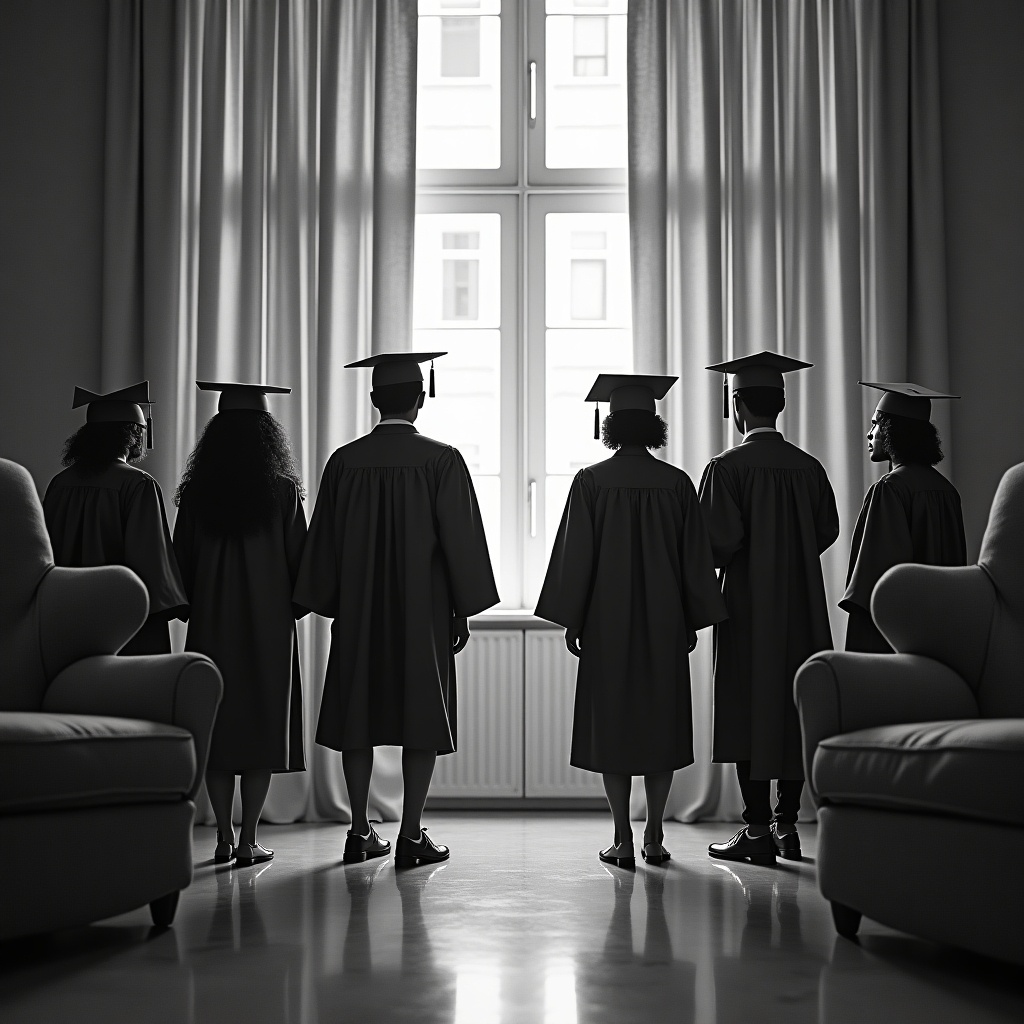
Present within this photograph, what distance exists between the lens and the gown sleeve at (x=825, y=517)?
3.55 meters

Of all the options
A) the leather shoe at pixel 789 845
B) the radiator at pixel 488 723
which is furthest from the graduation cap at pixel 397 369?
the leather shoe at pixel 789 845

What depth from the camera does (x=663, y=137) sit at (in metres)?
4.66

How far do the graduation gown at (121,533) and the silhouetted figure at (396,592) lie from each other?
416mm

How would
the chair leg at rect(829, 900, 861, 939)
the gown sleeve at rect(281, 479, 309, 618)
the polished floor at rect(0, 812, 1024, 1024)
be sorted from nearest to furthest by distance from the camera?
the polished floor at rect(0, 812, 1024, 1024), the chair leg at rect(829, 900, 861, 939), the gown sleeve at rect(281, 479, 309, 618)

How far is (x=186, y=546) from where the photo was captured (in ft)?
11.4

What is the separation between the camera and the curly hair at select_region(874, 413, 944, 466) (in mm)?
3494

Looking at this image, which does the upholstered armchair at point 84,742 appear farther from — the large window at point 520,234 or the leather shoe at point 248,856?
the large window at point 520,234

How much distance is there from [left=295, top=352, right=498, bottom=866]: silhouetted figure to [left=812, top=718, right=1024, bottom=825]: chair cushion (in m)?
1.35

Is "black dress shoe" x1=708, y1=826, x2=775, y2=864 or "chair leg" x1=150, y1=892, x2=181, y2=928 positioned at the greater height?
"chair leg" x1=150, y1=892, x2=181, y2=928

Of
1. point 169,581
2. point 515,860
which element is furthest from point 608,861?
point 169,581

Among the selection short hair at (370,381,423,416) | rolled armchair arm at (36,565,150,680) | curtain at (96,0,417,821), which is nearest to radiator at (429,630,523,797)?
curtain at (96,0,417,821)

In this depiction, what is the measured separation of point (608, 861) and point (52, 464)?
2903mm

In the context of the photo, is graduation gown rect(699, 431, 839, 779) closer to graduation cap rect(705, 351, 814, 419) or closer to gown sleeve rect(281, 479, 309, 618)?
graduation cap rect(705, 351, 814, 419)

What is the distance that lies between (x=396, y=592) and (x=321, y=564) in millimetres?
255
